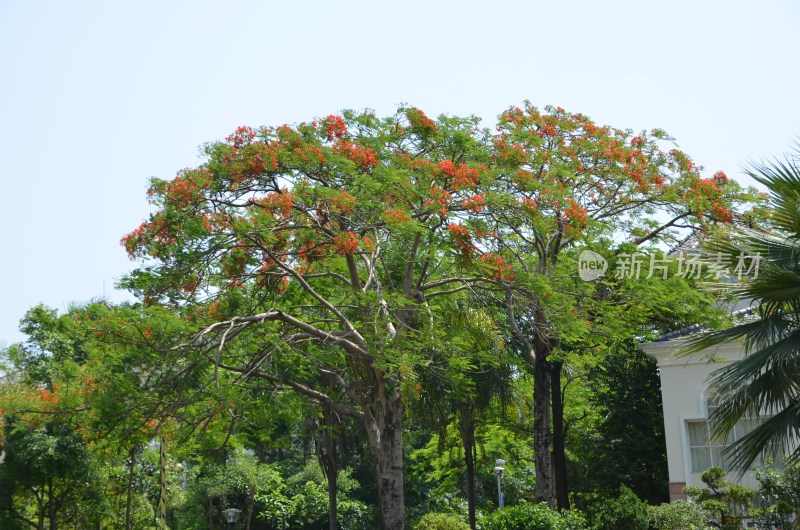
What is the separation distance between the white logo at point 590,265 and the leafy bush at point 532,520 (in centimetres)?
479

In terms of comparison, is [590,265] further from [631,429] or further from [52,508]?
[52,508]

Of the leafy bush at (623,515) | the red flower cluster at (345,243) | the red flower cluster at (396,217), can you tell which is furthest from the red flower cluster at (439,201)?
the leafy bush at (623,515)

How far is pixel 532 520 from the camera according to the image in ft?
57.4

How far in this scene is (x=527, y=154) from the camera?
18.5 meters

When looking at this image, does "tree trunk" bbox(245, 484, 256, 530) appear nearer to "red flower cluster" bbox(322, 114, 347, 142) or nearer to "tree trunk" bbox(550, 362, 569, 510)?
"tree trunk" bbox(550, 362, 569, 510)

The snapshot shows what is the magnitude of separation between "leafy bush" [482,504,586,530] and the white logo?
4787 millimetres

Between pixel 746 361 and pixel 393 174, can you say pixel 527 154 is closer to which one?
pixel 393 174

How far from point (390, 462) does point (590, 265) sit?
19.6 ft

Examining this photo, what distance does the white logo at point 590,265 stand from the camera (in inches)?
743

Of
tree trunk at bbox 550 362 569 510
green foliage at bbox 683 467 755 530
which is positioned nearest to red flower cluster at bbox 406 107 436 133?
tree trunk at bbox 550 362 569 510

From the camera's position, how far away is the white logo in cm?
1888

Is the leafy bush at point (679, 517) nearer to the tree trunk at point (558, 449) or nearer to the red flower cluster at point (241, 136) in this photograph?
the tree trunk at point (558, 449)

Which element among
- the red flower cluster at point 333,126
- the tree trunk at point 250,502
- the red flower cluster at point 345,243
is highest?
the red flower cluster at point 333,126

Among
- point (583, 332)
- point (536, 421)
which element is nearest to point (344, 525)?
point (536, 421)
